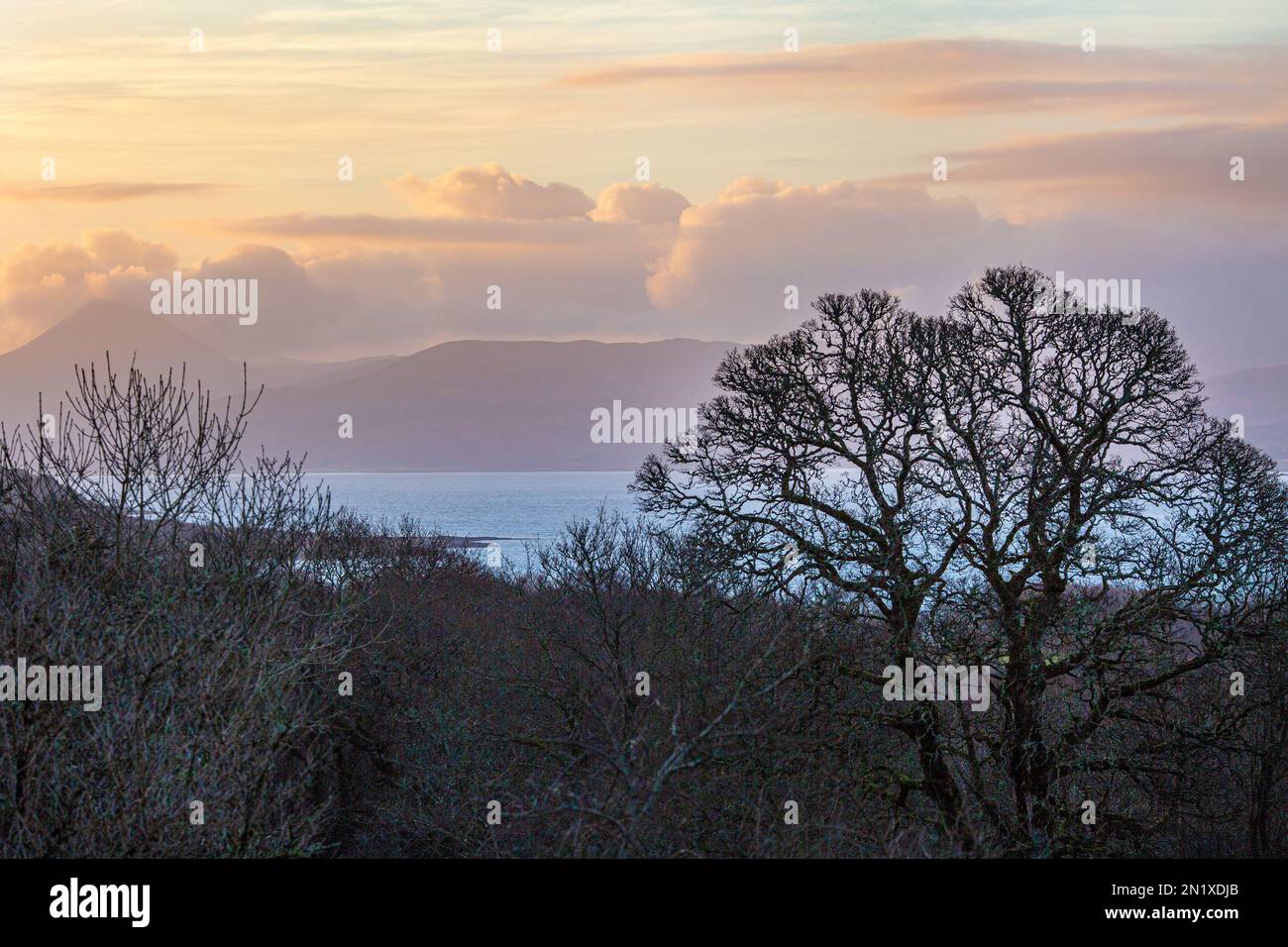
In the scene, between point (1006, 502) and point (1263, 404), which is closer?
point (1006, 502)

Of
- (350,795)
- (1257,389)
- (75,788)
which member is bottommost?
(350,795)

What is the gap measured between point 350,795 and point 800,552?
50.0ft

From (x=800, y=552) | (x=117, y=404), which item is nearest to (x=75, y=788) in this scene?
(x=117, y=404)

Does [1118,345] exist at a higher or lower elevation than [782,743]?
higher

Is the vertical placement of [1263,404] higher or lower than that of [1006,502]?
higher

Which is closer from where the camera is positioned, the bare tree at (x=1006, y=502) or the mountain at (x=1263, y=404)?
the bare tree at (x=1006, y=502)

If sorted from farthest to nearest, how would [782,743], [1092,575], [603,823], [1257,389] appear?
1. [1257,389]
2. [1092,575]
3. [782,743]
4. [603,823]

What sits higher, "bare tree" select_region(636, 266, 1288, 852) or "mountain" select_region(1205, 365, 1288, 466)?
"mountain" select_region(1205, 365, 1288, 466)

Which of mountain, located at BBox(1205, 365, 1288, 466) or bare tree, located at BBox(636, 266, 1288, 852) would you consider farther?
mountain, located at BBox(1205, 365, 1288, 466)

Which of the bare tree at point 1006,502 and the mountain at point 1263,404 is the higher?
the mountain at point 1263,404
